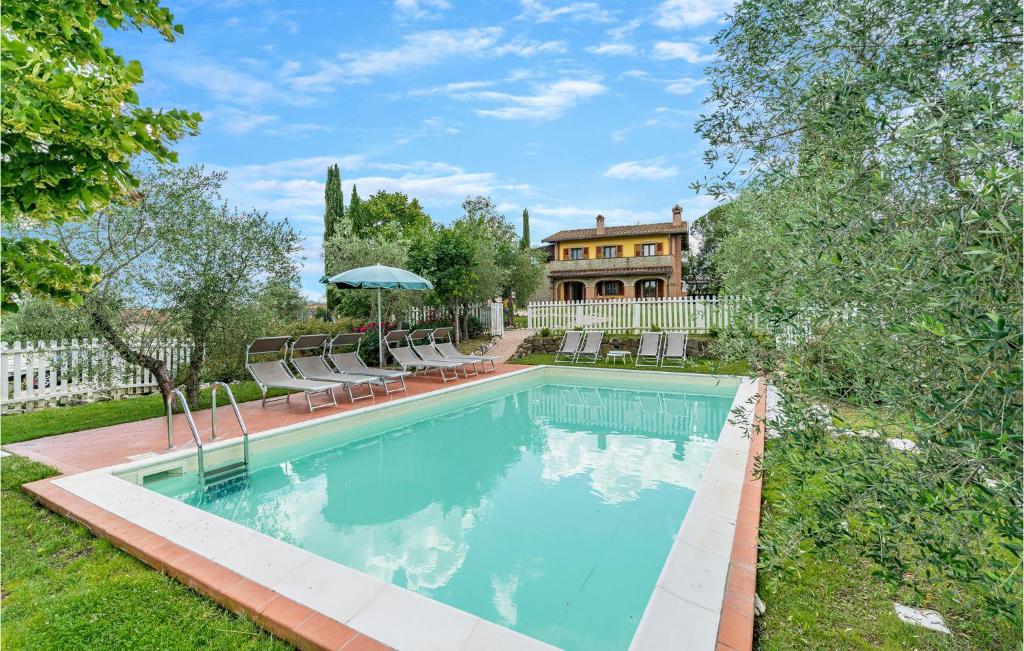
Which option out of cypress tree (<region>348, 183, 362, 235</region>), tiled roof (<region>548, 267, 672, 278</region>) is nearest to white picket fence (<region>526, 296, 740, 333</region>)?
tiled roof (<region>548, 267, 672, 278</region>)

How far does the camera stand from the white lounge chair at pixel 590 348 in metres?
14.9

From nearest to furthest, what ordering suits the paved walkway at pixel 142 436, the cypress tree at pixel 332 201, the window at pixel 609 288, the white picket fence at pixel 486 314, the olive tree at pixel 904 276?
the olive tree at pixel 904 276 < the paved walkway at pixel 142 436 < the white picket fence at pixel 486 314 < the cypress tree at pixel 332 201 < the window at pixel 609 288

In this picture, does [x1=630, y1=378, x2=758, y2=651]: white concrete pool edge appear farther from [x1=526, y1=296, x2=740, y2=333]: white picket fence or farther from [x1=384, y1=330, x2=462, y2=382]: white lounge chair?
[x1=526, y1=296, x2=740, y2=333]: white picket fence

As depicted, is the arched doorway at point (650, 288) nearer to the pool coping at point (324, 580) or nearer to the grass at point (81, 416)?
the grass at point (81, 416)

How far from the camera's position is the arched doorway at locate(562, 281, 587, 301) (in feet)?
123

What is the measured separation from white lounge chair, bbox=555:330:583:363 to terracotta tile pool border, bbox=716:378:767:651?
10944 mm

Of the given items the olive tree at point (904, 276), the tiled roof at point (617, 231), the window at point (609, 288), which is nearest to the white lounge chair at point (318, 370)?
the olive tree at point (904, 276)

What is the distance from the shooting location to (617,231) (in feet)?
119

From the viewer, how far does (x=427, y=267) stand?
15.9m

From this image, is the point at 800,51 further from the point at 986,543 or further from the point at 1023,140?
the point at 986,543

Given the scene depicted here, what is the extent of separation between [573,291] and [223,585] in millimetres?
36244

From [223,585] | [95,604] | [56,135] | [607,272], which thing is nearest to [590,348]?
[223,585]

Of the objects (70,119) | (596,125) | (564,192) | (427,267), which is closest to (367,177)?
(564,192)

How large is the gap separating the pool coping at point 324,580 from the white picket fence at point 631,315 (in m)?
12.7
